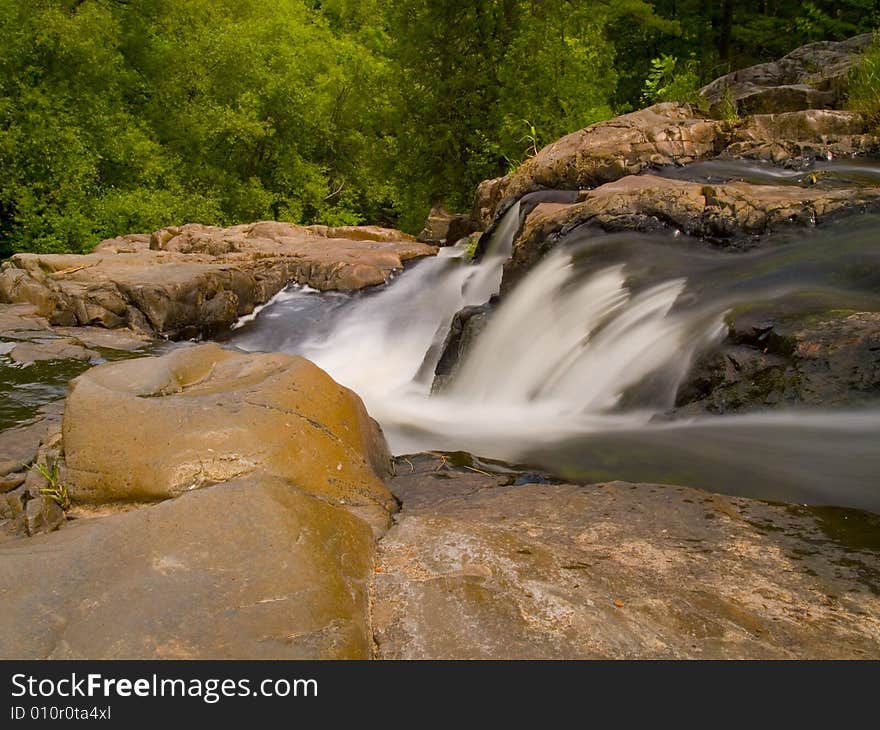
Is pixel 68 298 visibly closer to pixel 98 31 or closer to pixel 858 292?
pixel 858 292

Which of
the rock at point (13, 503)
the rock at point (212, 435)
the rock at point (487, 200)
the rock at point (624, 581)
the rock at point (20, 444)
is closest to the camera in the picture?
the rock at point (624, 581)

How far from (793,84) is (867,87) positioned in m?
2.83

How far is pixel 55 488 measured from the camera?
125 inches

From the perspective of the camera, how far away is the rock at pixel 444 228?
14.4 meters

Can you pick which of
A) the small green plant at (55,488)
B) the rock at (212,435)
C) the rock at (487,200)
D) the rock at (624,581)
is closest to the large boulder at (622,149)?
the rock at (487,200)

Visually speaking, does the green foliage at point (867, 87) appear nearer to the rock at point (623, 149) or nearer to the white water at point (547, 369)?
the rock at point (623, 149)

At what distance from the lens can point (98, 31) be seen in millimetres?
18766

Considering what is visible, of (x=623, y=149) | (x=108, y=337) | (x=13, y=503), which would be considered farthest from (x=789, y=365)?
(x=108, y=337)

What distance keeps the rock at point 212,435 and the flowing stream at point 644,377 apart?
149 cm

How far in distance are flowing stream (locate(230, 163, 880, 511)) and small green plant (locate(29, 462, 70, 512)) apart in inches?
97.4

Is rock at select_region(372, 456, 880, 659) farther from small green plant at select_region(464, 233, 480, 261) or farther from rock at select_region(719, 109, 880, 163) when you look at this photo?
small green plant at select_region(464, 233, 480, 261)

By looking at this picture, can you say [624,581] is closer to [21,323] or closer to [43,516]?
[43,516]

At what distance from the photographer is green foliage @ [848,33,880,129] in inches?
372
